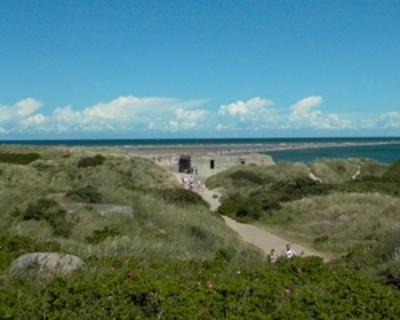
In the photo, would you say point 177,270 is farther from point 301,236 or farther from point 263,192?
point 263,192

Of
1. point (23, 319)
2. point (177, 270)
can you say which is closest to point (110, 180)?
point (177, 270)

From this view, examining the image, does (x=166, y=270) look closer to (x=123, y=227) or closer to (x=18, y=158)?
(x=123, y=227)

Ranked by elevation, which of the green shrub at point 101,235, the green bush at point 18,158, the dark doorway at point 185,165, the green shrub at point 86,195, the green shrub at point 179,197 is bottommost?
the dark doorway at point 185,165

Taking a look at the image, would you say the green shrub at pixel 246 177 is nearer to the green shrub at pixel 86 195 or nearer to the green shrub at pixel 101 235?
the green shrub at pixel 86 195

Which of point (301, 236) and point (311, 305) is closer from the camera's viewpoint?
point (311, 305)

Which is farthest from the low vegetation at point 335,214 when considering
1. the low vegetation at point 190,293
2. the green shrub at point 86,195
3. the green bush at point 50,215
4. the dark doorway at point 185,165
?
the dark doorway at point 185,165

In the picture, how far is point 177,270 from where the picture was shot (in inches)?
305

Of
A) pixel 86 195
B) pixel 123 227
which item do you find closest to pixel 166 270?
pixel 123 227

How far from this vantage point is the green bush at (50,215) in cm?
1234

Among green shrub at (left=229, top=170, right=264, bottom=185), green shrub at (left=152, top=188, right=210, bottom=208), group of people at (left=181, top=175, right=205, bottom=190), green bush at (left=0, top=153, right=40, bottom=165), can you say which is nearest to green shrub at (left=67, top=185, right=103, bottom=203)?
green shrub at (left=152, top=188, right=210, bottom=208)

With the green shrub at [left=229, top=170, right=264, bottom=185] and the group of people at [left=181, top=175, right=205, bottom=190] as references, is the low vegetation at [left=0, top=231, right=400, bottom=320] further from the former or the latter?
the green shrub at [left=229, top=170, right=264, bottom=185]

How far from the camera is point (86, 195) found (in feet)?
58.4

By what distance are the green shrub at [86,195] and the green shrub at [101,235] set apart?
5.13 meters

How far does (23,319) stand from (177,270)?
9.60ft
